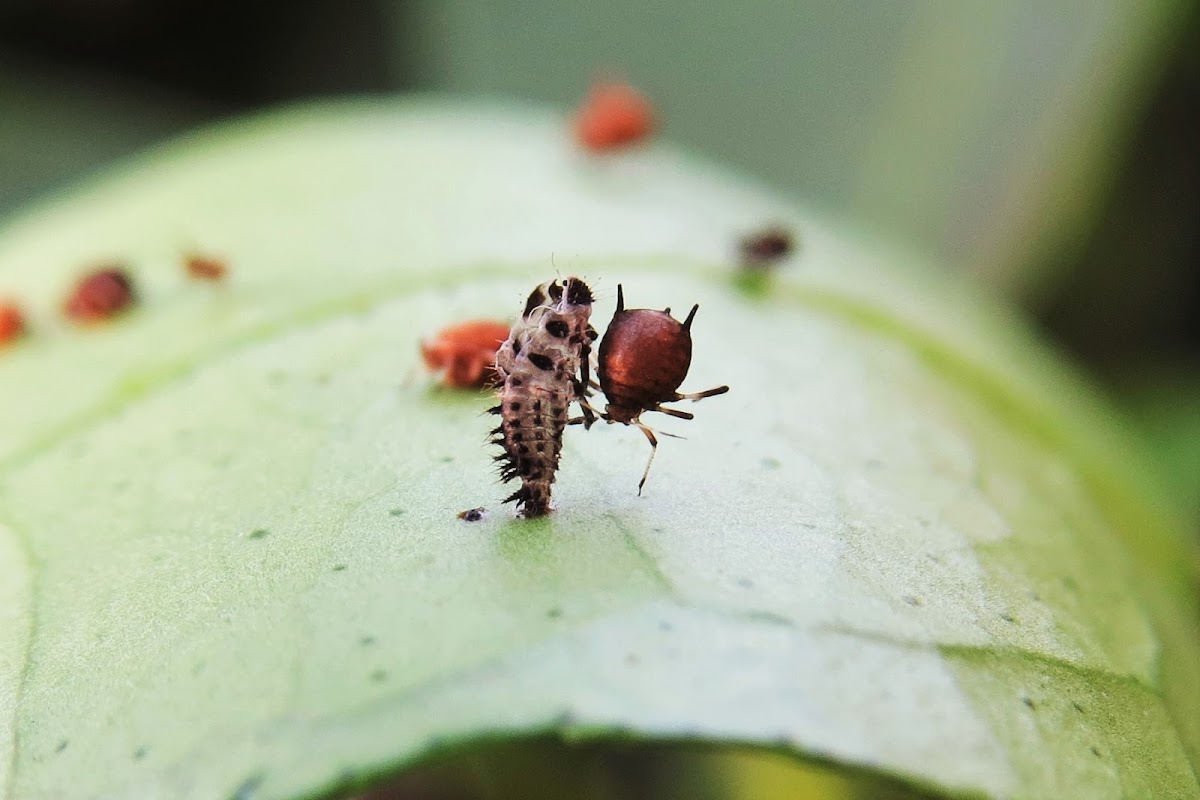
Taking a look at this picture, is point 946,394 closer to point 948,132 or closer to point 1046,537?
point 1046,537

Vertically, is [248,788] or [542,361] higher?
[542,361]

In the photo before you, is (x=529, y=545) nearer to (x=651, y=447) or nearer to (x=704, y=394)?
(x=651, y=447)

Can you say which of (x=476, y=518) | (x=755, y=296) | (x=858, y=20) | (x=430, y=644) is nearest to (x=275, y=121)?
(x=755, y=296)

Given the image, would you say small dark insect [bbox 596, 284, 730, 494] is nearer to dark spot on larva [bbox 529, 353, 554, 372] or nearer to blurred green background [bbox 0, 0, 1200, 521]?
dark spot on larva [bbox 529, 353, 554, 372]

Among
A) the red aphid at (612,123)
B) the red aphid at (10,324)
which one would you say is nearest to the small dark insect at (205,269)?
the red aphid at (10,324)

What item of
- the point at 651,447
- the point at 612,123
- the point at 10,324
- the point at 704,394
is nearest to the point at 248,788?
the point at 651,447

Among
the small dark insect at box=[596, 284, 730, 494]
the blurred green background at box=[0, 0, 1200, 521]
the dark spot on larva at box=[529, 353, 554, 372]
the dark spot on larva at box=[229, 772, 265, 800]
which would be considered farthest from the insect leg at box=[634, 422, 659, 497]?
the blurred green background at box=[0, 0, 1200, 521]
